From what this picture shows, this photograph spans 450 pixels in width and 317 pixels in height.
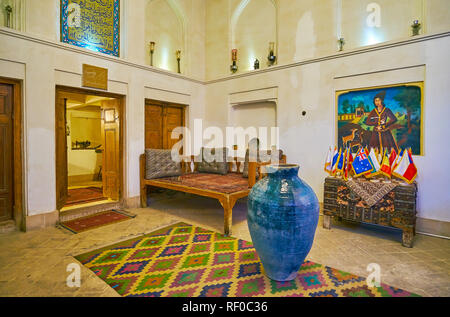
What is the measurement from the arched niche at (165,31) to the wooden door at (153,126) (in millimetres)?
1080

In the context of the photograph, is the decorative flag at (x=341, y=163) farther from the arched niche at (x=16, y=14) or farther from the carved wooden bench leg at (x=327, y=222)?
the arched niche at (x=16, y=14)

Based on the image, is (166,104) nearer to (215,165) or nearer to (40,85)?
(215,165)

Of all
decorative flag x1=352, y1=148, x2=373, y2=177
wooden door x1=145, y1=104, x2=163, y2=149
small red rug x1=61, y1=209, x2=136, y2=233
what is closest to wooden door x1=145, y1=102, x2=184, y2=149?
wooden door x1=145, y1=104, x2=163, y2=149

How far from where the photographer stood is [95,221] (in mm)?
4449

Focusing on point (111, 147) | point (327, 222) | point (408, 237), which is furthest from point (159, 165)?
point (408, 237)

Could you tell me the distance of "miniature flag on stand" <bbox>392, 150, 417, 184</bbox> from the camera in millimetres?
3475

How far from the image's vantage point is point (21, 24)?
3.90m

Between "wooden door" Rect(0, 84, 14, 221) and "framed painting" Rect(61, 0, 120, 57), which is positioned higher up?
"framed painting" Rect(61, 0, 120, 57)

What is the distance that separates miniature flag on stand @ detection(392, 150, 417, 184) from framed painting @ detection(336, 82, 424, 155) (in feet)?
2.16

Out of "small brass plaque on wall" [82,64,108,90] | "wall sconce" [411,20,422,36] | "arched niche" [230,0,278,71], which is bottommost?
"small brass plaque on wall" [82,64,108,90]

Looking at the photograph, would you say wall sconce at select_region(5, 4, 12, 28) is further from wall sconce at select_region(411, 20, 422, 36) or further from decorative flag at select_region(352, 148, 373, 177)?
wall sconce at select_region(411, 20, 422, 36)

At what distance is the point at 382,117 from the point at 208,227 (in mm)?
3503

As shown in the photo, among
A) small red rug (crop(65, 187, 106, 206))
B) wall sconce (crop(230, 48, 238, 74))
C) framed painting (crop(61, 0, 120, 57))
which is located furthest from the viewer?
wall sconce (crop(230, 48, 238, 74))

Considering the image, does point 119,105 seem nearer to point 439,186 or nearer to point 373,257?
point 373,257
